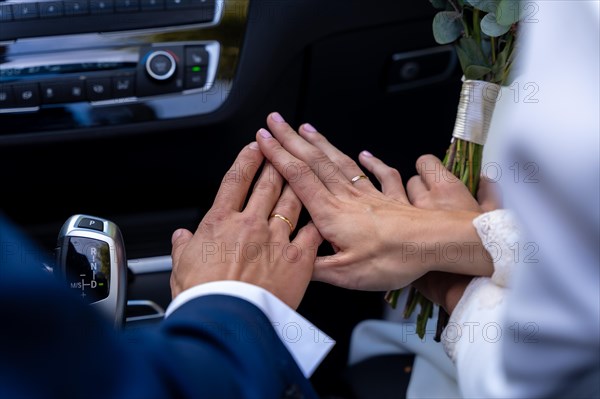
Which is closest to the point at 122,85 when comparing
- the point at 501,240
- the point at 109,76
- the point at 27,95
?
the point at 109,76

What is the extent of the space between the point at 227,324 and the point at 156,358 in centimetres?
10

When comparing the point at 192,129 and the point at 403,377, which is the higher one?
the point at 192,129

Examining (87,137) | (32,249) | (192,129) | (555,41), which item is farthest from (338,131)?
(32,249)

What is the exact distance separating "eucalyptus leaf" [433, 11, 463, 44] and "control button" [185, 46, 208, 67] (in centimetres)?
32

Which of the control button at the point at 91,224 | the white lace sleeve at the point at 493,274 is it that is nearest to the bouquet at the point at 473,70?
the white lace sleeve at the point at 493,274

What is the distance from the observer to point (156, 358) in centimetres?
57

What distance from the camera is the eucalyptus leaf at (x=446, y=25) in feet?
3.13

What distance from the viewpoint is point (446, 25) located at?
37.7 inches

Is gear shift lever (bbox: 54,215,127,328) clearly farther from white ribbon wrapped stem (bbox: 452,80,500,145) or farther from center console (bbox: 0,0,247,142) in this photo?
white ribbon wrapped stem (bbox: 452,80,500,145)

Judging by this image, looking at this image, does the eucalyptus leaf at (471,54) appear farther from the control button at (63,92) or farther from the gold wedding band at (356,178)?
the control button at (63,92)

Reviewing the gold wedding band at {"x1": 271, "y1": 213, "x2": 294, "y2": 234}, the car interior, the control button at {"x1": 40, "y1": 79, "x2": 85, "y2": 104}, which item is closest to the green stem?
the car interior

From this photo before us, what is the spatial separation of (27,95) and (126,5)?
178 millimetres

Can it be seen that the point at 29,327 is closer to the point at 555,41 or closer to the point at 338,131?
the point at 555,41

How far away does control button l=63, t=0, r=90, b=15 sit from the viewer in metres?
1.07
